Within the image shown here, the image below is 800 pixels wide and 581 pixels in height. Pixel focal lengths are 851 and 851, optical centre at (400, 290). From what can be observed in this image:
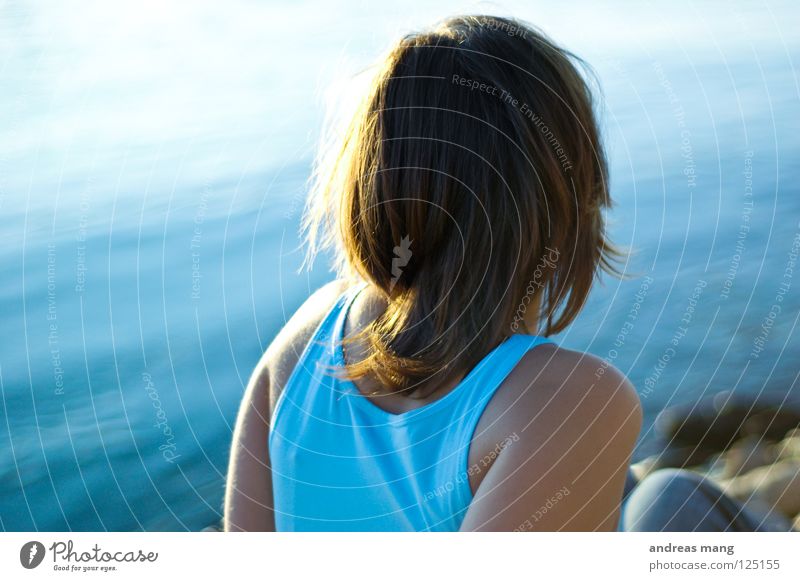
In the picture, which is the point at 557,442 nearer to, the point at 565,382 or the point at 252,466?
the point at 565,382

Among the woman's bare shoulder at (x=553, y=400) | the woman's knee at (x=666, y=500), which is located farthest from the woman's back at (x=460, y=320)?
the woman's knee at (x=666, y=500)

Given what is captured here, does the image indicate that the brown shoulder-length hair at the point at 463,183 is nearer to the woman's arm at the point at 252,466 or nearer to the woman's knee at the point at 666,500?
the woman's arm at the point at 252,466

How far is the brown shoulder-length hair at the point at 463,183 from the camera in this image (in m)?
0.60

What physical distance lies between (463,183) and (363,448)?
206mm

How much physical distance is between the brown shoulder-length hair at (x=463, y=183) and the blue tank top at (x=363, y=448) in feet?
0.09

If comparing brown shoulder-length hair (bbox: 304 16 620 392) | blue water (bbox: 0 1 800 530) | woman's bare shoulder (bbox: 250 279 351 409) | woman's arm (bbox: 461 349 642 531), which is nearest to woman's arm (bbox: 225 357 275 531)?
woman's bare shoulder (bbox: 250 279 351 409)

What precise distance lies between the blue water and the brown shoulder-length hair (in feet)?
1.15

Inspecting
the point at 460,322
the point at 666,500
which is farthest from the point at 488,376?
the point at 666,500

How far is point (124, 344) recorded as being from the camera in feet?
→ 3.87

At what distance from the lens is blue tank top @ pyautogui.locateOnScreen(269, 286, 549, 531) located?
582mm

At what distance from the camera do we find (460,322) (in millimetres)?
616
